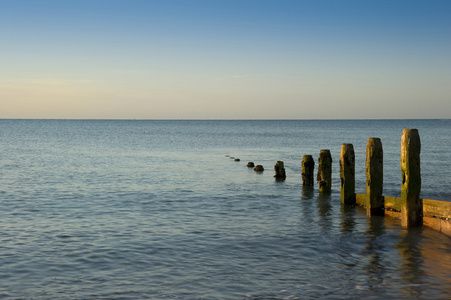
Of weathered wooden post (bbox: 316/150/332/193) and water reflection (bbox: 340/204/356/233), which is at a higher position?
weathered wooden post (bbox: 316/150/332/193)

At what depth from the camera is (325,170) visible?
19000mm

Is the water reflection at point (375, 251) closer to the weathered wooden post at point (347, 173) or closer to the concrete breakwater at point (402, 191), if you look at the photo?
the concrete breakwater at point (402, 191)

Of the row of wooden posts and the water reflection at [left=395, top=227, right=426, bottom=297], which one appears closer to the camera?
the water reflection at [left=395, top=227, right=426, bottom=297]

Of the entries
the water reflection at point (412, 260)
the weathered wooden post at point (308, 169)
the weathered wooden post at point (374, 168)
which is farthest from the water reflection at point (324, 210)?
the water reflection at point (412, 260)

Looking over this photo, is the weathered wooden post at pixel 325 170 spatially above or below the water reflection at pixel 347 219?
above

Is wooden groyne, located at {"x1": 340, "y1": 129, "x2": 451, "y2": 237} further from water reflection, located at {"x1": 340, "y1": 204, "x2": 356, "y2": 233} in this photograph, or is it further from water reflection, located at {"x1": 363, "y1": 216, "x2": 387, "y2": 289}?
water reflection, located at {"x1": 340, "y1": 204, "x2": 356, "y2": 233}

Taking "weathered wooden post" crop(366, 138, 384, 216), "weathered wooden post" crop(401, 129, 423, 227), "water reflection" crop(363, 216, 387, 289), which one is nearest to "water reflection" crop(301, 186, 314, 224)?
"water reflection" crop(363, 216, 387, 289)

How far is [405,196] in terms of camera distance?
1274cm

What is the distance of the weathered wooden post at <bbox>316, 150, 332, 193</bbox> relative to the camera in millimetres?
18562

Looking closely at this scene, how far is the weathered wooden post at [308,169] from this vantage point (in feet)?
70.3

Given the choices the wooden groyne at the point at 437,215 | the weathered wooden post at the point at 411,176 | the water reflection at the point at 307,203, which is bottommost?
the water reflection at the point at 307,203

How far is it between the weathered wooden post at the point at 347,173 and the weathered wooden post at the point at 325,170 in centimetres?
225

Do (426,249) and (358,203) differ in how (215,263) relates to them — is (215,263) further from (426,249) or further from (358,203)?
(358,203)

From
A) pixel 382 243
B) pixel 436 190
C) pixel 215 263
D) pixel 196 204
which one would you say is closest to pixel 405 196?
pixel 382 243
